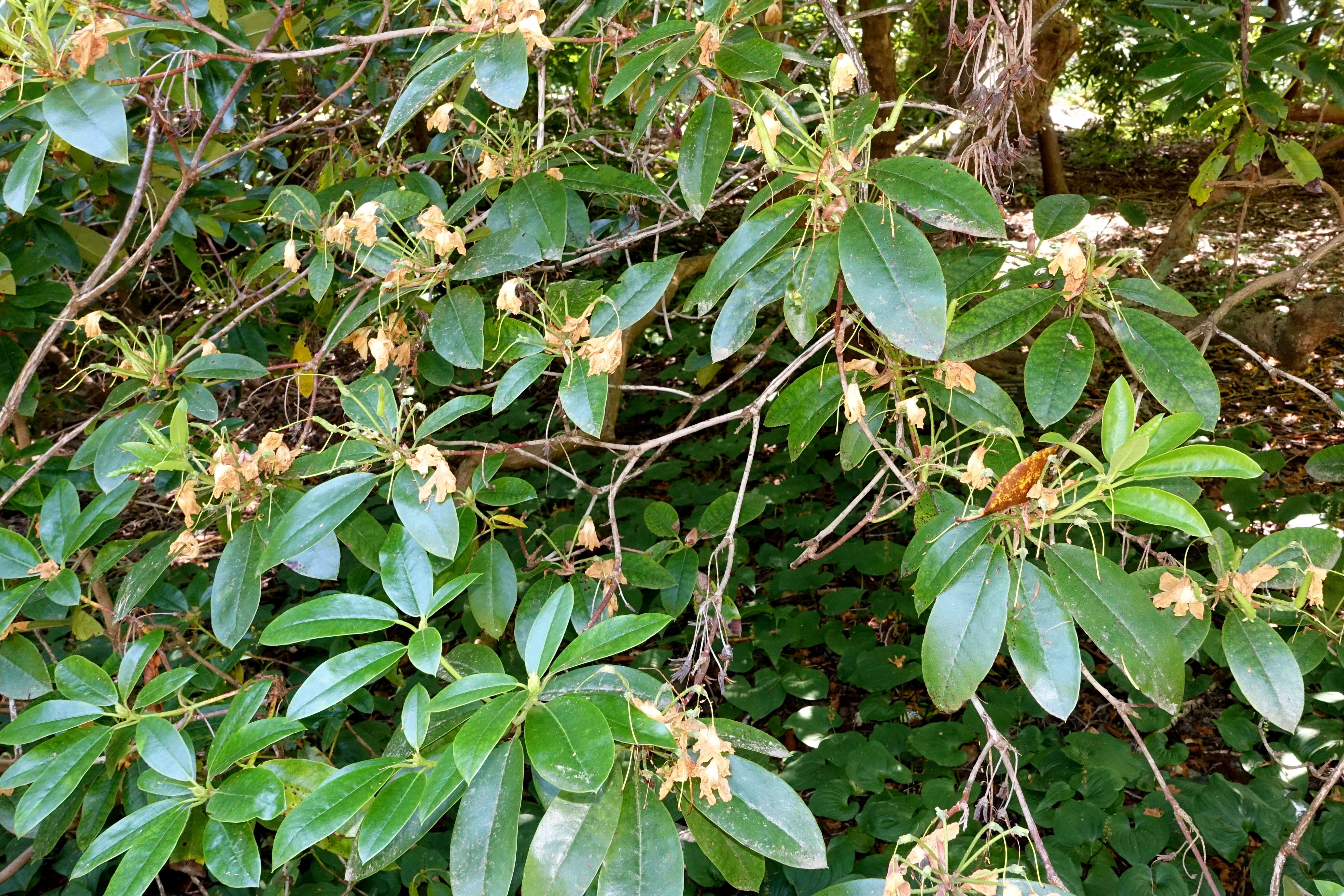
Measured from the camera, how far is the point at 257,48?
1.60m

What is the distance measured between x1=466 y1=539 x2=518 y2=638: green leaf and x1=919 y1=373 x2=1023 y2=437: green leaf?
0.63 meters

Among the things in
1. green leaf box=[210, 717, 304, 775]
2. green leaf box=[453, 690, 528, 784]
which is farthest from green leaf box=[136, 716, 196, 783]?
green leaf box=[453, 690, 528, 784]

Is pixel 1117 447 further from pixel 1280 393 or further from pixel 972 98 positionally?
pixel 1280 393

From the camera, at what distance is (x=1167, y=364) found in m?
1.11

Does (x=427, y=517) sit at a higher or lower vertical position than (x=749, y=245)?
lower

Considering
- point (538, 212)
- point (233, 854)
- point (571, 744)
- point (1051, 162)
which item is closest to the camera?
point (571, 744)

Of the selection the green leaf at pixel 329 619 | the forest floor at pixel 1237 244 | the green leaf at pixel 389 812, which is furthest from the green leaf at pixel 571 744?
the forest floor at pixel 1237 244

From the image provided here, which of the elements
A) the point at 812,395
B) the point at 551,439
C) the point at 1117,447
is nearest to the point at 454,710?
the point at 551,439

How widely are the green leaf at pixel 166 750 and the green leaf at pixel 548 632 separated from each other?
1.51 ft

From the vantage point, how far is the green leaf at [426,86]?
119cm

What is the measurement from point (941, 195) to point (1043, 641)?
0.49 m

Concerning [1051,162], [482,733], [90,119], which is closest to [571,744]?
[482,733]

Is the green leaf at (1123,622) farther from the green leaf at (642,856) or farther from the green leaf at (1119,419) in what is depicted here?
the green leaf at (642,856)

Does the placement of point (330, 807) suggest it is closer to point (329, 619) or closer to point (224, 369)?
point (329, 619)
